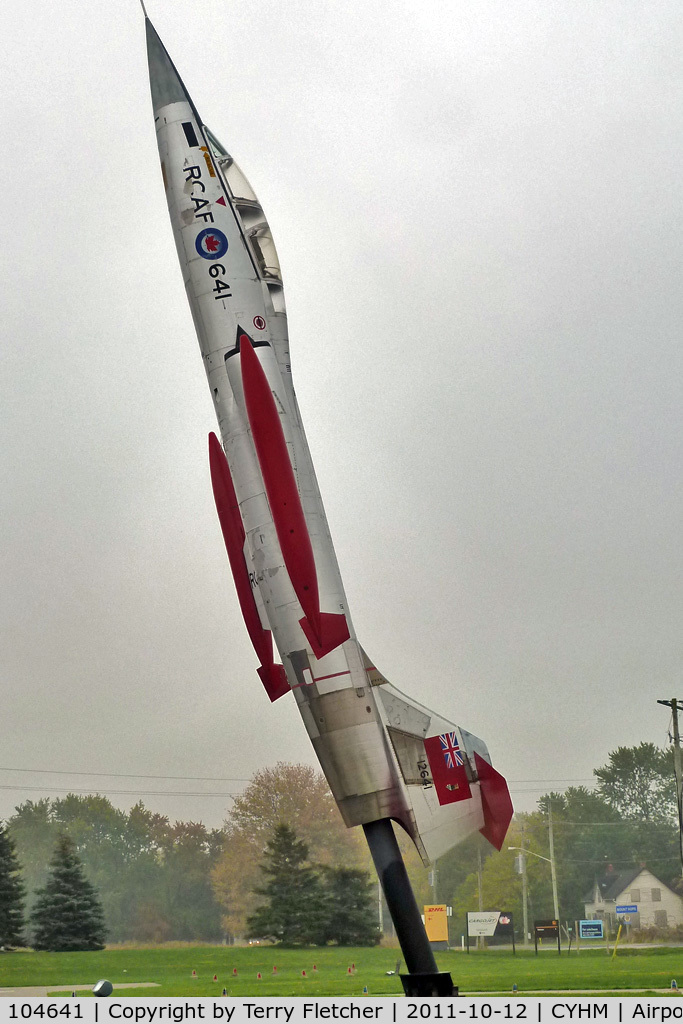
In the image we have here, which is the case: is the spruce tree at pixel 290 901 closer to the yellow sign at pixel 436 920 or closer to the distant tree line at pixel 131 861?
the distant tree line at pixel 131 861

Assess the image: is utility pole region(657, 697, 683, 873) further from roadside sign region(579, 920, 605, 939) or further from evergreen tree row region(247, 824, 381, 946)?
evergreen tree row region(247, 824, 381, 946)

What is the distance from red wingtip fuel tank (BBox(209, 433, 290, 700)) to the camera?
341 inches

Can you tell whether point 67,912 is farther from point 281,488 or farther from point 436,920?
point 281,488

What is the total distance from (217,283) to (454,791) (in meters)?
4.64

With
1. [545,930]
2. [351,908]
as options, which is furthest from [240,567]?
[545,930]

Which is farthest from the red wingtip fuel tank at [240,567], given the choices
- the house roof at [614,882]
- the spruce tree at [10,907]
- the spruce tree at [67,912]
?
the house roof at [614,882]

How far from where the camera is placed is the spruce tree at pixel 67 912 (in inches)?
503

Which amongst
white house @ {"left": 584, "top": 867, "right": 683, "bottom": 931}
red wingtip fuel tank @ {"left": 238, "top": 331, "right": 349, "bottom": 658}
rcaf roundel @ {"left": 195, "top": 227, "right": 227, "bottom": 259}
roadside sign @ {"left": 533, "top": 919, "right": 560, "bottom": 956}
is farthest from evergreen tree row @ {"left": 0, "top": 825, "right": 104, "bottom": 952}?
rcaf roundel @ {"left": 195, "top": 227, "right": 227, "bottom": 259}

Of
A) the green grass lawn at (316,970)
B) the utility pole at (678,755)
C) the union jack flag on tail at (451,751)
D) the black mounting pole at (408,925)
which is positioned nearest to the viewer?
the black mounting pole at (408,925)

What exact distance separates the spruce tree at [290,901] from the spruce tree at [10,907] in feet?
10.2

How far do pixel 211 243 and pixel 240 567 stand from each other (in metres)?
2.78

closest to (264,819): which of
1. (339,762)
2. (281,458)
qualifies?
(339,762)

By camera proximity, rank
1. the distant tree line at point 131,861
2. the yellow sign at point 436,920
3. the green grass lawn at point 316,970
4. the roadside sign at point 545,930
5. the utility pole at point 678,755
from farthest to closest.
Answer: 1. the utility pole at point 678,755
2. the distant tree line at point 131,861
3. the roadside sign at point 545,930
4. the green grass lawn at point 316,970
5. the yellow sign at point 436,920

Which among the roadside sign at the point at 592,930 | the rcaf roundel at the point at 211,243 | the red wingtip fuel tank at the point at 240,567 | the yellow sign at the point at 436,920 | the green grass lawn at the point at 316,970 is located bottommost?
the green grass lawn at the point at 316,970
